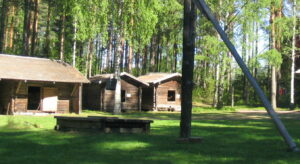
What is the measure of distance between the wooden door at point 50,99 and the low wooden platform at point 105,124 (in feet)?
49.8

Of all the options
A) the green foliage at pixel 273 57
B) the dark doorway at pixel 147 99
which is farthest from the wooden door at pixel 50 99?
the green foliage at pixel 273 57

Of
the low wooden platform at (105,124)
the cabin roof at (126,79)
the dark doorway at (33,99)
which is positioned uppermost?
the cabin roof at (126,79)

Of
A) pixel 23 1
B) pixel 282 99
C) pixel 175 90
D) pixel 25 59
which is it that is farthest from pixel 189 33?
pixel 282 99

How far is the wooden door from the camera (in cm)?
2723

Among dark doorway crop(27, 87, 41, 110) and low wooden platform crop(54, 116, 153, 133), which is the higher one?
dark doorway crop(27, 87, 41, 110)

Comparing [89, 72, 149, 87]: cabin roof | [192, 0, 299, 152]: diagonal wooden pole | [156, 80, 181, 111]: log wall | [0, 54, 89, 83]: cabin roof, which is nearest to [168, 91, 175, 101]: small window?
[156, 80, 181, 111]: log wall

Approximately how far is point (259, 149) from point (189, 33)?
3512mm

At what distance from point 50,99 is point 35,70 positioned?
2.37m

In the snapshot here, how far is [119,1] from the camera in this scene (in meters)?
27.4

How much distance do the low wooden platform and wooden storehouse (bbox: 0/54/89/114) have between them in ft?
44.1

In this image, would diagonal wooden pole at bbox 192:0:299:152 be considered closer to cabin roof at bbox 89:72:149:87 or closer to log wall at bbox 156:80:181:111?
cabin roof at bbox 89:72:149:87

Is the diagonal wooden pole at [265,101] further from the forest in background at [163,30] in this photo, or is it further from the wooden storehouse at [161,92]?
the wooden storehouse at [161,92]

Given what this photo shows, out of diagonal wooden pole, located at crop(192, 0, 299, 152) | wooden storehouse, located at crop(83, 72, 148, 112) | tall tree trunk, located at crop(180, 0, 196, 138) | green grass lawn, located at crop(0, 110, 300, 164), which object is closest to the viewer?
green grass lawn, located at crop(0, 110, 300, 164)

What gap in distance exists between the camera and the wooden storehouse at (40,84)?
2564 cm
